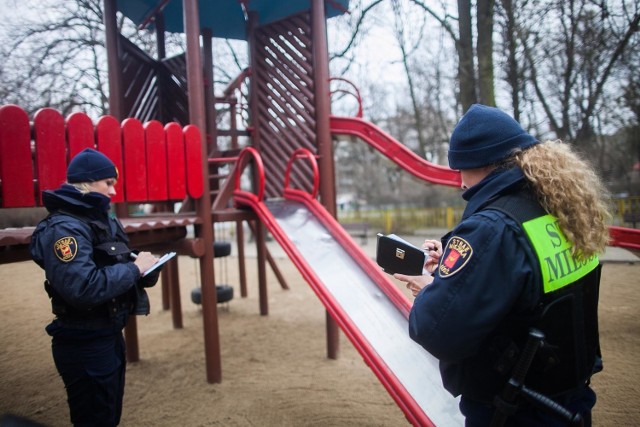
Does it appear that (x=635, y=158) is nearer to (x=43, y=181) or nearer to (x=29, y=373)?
(x=43, y=181)

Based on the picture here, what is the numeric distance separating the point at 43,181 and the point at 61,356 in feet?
3.80

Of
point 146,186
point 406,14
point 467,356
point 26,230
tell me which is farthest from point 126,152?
point 406,14

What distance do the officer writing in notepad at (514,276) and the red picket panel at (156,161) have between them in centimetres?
255

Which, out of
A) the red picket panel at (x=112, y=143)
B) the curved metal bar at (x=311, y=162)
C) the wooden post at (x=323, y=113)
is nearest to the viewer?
the red picket panel at (x=112, y=143)

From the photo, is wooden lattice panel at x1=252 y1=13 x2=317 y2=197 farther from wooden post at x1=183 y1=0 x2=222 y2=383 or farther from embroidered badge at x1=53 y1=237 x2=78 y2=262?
embroidered badge at x1=53 y1=237 x2=78 y2=262

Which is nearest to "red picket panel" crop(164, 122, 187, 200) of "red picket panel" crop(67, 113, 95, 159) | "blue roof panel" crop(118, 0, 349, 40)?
"red picket panel" crop(67, 113, 95, 159)

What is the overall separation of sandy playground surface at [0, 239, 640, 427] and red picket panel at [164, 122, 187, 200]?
3.65ft

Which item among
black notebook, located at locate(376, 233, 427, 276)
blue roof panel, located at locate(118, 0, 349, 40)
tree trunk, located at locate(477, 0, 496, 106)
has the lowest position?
black notebook, located at locate(376, 233, 427, 276)

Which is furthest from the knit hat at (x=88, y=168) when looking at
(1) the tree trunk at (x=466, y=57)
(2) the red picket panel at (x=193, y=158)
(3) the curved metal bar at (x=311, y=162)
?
(1) the tree trunk at (x=466, y=57)

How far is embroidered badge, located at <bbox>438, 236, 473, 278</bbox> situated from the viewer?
115 cm

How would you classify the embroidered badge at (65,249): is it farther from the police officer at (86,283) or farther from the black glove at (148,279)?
the black glove at (148,279)

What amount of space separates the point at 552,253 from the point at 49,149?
2.79m

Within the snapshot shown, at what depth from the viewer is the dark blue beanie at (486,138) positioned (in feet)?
4.18

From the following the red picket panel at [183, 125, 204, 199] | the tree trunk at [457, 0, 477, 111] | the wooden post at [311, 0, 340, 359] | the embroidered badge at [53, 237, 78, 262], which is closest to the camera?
the embroidered badge at [53, 237, 78, 262]
